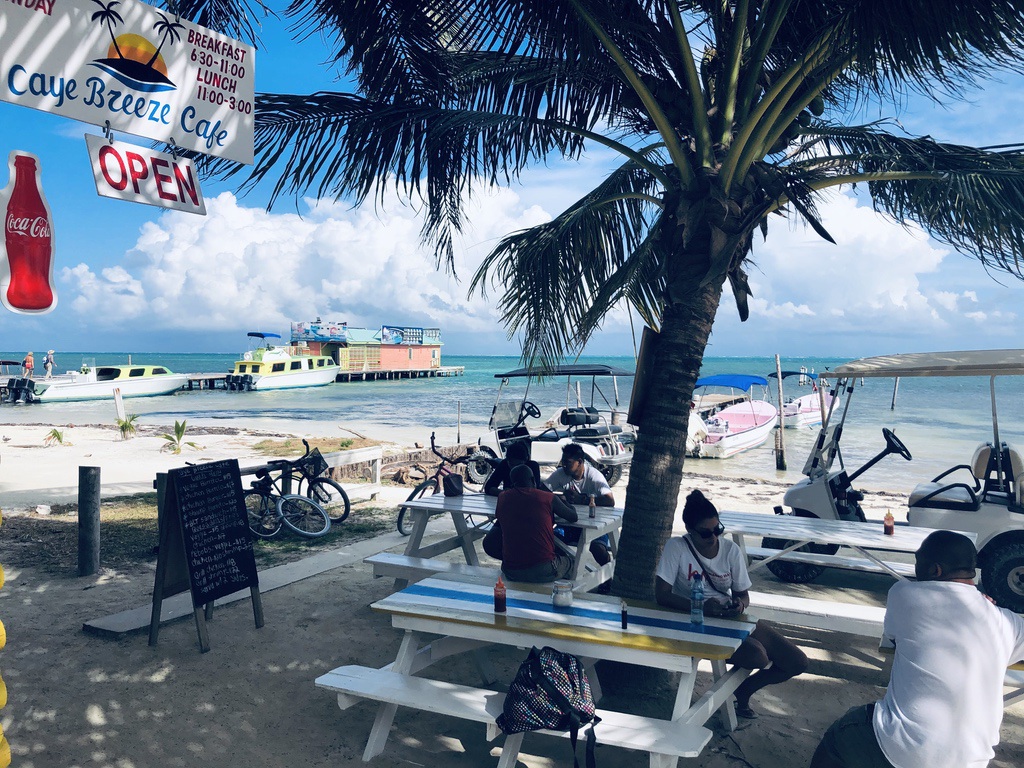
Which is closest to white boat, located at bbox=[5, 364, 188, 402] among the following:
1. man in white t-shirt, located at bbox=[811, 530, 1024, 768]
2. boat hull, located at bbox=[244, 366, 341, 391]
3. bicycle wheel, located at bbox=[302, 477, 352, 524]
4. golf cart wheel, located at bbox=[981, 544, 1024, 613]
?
boat hull, located at bbox=[244, 366, 341, 391]

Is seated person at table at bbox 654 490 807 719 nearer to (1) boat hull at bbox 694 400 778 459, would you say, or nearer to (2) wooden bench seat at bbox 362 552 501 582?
(2) wooden bench seat at bbox 362 552 501 582

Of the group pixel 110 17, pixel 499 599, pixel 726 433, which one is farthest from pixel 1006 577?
pixel 726 433

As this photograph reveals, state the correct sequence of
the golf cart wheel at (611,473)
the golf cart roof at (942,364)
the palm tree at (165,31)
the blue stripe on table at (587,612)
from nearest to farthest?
the palm tree at (165,31) → the blue stripe on table at (587,612) → the golf cart roof at (942,364) → the golf cart wheel at (611,473)

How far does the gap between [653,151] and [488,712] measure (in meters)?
4.30

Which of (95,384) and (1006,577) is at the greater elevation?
(1006,577)

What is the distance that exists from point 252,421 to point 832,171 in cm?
3256

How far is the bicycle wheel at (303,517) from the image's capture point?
27.1 ft

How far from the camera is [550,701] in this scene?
10.3 ft

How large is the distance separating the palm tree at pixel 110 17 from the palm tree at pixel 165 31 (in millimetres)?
164

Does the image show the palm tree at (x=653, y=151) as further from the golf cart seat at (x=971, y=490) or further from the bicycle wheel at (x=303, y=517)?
the bicycle wheel at (x=303, y=517)

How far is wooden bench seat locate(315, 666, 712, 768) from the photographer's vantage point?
3002 mm

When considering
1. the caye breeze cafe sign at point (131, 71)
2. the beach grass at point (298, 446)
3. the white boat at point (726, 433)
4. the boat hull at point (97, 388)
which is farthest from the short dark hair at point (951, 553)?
the boat hull at point (97, 388)

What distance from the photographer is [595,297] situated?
4801 millimetres

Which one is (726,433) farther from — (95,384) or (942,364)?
(95,384)
